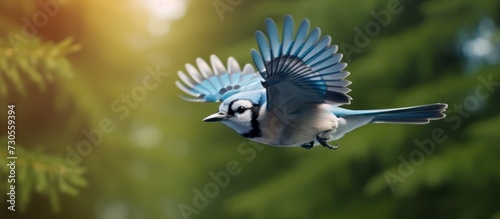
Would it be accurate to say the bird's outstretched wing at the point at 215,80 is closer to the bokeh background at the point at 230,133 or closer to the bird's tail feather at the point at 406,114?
the bird's tail feather at the point at 406,114

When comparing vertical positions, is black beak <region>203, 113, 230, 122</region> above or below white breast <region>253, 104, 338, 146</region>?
above

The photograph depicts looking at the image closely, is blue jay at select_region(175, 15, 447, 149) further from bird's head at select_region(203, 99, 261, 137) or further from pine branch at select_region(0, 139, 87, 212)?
pine branch at select_region(0, 139, 87, 212)

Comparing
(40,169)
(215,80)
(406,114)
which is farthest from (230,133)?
(406,114)

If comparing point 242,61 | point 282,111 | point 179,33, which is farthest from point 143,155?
point 282,111

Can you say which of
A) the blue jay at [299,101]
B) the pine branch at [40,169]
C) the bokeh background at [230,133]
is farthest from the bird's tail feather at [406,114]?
the bokeh background at [230,133]

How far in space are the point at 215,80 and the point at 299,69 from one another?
239 millimetres

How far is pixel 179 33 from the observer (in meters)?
2.92

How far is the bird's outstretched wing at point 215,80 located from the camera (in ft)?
2.56

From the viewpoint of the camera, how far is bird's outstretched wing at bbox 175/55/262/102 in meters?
0.78

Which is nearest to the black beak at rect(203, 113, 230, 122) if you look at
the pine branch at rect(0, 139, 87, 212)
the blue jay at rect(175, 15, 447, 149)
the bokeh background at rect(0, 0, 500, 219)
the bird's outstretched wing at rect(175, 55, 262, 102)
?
the blue jay at rect(175, 15, 447, 149)

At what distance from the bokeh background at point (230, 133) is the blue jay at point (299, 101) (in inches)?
48.6

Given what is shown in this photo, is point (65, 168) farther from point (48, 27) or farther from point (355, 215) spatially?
point (355, 215)

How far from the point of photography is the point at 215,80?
803 mm

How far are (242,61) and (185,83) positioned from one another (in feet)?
5.66
